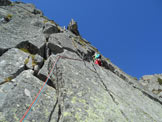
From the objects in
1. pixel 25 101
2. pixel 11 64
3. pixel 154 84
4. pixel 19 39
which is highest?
pixel 154 84

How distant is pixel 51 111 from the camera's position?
20.4 feet

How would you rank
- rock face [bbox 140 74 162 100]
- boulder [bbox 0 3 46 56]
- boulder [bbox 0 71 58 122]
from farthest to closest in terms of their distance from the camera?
rock face [bbox 140 74 162 100]
boulder [bbox 0 3 46 56]
boulder [bbox 0 71 58 122]

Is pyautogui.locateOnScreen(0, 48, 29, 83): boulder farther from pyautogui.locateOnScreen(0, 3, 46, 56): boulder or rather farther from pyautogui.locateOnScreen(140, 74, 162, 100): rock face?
pyautogui.locateOnScreen(140, 74, 162, 100): rock face

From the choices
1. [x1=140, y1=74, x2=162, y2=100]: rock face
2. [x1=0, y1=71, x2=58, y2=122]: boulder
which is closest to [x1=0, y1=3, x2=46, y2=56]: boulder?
[x1=0, y1=71, x2=58, y2=122]: boulder

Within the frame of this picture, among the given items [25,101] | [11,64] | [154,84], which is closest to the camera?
[25,101]

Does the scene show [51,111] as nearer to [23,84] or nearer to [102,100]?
[23,84]

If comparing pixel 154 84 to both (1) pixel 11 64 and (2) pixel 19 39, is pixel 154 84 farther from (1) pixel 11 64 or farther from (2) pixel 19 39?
(1) pixel 11 64

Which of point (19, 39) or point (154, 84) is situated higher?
point (154, 84)

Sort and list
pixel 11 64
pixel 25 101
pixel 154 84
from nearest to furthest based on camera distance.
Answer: pixel 25 101 < pixel 11 64 < pixel 154 84

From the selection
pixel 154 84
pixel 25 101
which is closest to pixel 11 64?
pixel 25 101

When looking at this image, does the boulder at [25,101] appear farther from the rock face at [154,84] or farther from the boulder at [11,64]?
the rock face at [154,84]

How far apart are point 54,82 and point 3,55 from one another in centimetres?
450

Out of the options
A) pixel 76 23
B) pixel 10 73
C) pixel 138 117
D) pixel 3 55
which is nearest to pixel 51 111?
pixel 10 73

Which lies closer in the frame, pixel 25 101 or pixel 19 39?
pixel 25 101
